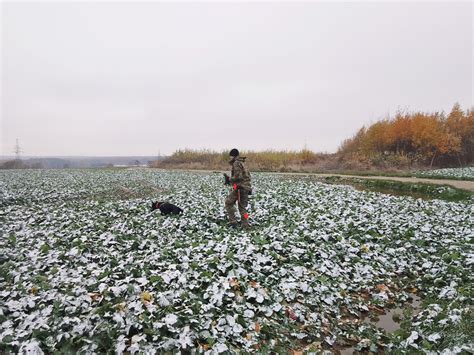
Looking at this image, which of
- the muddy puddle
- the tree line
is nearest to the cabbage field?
the muddy puddle

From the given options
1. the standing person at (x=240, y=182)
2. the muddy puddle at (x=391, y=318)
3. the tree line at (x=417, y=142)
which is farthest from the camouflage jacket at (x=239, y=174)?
the tree line at (x=417, y=142)

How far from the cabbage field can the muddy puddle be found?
6 cm

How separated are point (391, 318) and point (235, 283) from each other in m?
3.16

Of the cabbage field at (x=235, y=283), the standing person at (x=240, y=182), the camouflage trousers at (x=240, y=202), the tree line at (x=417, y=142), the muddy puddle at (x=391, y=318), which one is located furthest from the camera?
the tree line at (x=417, y=142)

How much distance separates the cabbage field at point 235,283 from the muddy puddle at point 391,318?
0.06 metres

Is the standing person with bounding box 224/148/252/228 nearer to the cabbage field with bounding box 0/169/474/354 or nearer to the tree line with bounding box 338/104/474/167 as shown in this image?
the cabbage field with bounding box 0/169/474/354

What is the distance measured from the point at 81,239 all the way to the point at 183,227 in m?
3.19

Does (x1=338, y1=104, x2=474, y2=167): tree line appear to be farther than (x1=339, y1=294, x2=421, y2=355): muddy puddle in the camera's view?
Result: Yes

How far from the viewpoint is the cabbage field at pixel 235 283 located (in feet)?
15.9

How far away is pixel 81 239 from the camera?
877 centimetres

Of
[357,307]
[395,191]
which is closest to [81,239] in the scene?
[357,307]

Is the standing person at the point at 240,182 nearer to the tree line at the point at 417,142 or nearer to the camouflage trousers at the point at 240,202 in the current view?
the camouflage trousers at the point at 240,202

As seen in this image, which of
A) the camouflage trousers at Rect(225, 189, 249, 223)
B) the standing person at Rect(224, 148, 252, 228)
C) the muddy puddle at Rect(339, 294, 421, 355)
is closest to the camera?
the muddy puddle at Rect(339, 294, 421, 355)

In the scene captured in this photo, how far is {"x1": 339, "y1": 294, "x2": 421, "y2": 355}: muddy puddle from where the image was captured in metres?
5.60
